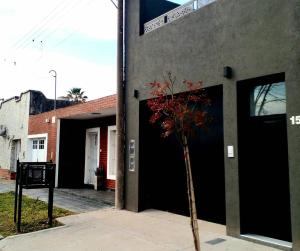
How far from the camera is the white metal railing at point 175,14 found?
7.51 metres

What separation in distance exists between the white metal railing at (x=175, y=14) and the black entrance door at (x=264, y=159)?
230cm

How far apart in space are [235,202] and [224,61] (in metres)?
2.70

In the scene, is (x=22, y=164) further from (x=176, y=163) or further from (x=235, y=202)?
(x=235, y=202)

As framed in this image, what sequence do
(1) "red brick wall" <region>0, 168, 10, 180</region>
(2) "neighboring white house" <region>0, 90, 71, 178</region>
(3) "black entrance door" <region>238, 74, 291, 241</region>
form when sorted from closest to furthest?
(3) "black entrance door" <region>238, 74, 291, 241</region>, (2) "neighboring white house" <region>0, 90, 71, 178</region>, (1) "red brick wall" <region>0, 168, 10, 180</region>

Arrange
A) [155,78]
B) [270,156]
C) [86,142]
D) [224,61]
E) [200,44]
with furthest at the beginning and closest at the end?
[86,142]
[155,78]
[200,44]
[224,61]
[270,156]

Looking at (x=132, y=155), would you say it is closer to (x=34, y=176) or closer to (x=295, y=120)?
(x=34, y=176)

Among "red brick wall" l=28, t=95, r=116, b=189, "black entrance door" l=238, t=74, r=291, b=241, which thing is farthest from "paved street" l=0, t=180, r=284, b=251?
"red brick wall" l=28, t=95, r=116, b=189

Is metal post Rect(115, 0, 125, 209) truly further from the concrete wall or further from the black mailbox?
the concrete wall

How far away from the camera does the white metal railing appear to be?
7.51 metres

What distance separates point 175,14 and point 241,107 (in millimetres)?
3159

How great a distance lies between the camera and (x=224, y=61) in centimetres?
663

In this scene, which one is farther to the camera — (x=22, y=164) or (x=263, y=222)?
(x=22, y=164)

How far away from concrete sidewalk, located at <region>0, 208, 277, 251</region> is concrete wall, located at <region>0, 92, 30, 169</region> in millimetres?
12284

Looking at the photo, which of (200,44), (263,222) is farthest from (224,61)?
(263,222)
